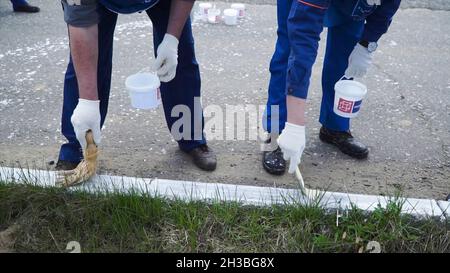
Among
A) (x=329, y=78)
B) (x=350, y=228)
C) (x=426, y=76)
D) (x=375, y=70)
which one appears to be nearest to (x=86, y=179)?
(x=350, y=228)

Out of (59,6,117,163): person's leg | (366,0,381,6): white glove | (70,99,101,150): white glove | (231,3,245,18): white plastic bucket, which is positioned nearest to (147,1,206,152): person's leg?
→ (59,6,117,163): person's leg

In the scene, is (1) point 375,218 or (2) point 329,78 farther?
(2) point 329,78

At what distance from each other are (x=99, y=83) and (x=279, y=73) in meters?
1.10

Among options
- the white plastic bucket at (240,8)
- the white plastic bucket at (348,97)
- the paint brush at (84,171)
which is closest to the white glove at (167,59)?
the paint brush at (84,171)

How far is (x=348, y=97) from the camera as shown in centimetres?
275

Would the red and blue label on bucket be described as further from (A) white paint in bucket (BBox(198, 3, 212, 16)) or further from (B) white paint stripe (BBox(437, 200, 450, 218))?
(A) white paint in bucket (BBox(198, 3, 212, 16))

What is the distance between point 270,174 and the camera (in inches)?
116

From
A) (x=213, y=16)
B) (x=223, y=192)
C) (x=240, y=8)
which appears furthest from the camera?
(x=240, y=8)

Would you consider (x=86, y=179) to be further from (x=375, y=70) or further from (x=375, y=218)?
(x=375, y=70)

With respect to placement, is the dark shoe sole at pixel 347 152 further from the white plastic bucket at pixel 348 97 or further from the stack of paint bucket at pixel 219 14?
the stack of paint bucket at pixel 219 14

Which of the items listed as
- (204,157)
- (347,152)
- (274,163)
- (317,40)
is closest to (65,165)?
(204,157)

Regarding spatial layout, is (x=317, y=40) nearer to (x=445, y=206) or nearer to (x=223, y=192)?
(x=223, y=192)

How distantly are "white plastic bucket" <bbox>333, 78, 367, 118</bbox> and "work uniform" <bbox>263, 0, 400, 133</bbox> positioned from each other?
166 millimetres
